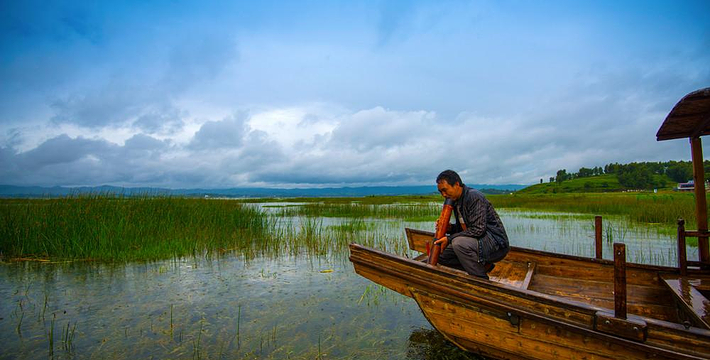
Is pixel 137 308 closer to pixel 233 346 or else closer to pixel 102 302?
pixel 102 302

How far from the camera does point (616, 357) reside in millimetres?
2965

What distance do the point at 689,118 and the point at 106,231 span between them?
447 inches

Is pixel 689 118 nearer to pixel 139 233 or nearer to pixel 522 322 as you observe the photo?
pixel 522 322

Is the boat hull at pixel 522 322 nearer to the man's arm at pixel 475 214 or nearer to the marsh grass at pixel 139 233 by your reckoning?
the man's arm at pixel 475 214

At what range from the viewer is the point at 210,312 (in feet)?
17.6

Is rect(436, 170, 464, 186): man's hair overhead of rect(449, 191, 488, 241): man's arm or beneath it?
overhead

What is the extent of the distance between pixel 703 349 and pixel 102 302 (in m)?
7.12

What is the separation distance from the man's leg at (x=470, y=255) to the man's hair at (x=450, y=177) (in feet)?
2.18

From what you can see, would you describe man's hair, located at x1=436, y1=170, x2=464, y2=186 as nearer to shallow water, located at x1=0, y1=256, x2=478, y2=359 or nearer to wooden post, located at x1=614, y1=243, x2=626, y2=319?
wooden post, located at x1=614, y1=243, x2=626, y2=319

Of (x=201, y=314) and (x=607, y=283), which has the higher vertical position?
(x=607, y=283)

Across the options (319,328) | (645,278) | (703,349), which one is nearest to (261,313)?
(319,328)

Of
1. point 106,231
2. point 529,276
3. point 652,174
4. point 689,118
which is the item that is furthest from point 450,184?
point 652,174

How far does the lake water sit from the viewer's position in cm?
423

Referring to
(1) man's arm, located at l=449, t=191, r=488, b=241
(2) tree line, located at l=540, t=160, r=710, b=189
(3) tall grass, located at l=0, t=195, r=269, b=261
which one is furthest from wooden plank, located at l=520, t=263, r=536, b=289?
(2) tree line, located at l=540, t=160, r=710, b=189
